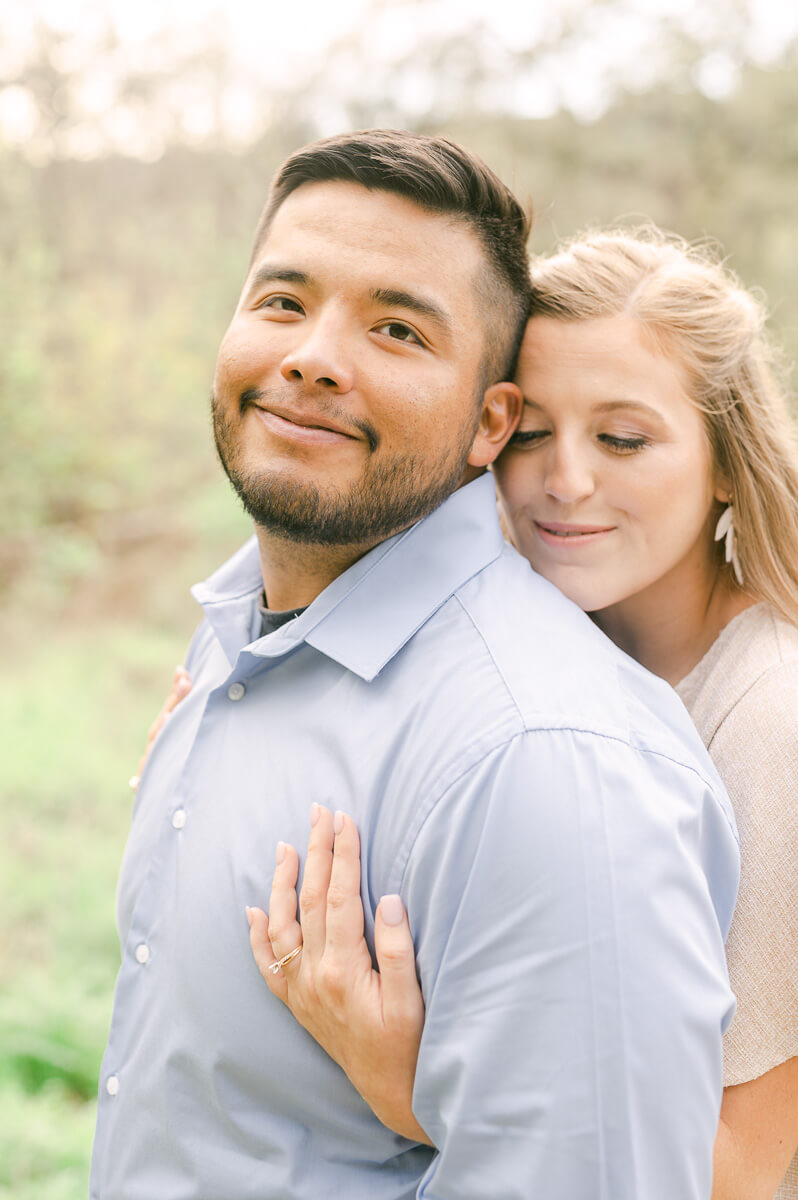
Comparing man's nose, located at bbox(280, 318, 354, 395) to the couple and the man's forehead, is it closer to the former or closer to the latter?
the couple

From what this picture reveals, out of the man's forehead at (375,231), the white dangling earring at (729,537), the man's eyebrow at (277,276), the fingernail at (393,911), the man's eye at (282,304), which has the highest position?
the man's forehead at (375,231)

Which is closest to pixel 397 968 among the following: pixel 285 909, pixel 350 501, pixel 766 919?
pixel 285 909

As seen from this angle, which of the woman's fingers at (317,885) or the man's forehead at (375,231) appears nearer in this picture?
the woman's fingers at (317,885)

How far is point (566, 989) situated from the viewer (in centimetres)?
125

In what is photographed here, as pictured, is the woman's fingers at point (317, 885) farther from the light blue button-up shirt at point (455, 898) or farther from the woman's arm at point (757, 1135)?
the woman's arm at point (757, 1135)

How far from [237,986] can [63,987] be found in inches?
129

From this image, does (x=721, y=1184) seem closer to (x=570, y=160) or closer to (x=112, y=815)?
(x=112, y=815)

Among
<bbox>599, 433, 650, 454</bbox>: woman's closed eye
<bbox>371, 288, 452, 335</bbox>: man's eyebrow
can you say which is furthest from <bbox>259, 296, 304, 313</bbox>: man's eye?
<bbox>599, 433, 650, 454</bbox>: woman's closed eye

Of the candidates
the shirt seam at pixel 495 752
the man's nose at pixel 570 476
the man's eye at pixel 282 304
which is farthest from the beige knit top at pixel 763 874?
the man's eye at pixel 282 304

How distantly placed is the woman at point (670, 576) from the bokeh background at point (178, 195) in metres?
5.04

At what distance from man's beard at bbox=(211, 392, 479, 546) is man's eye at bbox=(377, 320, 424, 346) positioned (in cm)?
19

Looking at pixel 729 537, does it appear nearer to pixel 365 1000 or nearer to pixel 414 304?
pixel 414 304

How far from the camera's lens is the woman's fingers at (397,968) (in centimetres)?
138

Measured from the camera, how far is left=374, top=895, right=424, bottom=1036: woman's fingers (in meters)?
1.38
